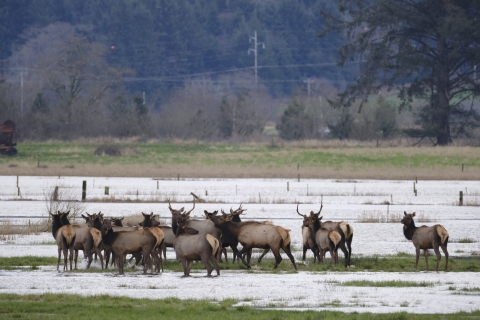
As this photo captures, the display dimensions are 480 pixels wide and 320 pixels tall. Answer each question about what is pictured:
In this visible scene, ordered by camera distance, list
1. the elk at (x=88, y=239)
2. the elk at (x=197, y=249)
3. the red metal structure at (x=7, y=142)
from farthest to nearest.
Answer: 1. the red metal structure at (x=7, y=142)
2. the elk at (x=88, y=239)
3. the elk at (x=197, y=249)

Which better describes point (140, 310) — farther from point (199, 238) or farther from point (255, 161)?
point (255, 161)

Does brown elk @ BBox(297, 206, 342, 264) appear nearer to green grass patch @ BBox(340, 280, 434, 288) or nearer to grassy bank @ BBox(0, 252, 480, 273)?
grassy bank @ BBox(0, 252, 480, 273)

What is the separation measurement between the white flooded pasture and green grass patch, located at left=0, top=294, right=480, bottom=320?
0.56 metres

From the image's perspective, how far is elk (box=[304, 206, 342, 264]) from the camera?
69.2 ft

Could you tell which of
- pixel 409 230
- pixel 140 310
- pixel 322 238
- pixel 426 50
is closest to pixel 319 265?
pixel 322 238

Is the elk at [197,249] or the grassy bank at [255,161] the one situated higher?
the grassy bank at [255,161]

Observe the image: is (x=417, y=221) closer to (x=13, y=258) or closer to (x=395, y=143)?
(x=13, y=258)

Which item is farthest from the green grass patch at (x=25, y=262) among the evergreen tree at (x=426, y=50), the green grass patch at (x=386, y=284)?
the evergreen tree at (x=426, y=50)

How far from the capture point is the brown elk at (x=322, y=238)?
830 inches

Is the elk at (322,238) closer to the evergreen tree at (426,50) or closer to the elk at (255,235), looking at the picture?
the elk at (255,235)

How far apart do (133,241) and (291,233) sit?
10.5 m

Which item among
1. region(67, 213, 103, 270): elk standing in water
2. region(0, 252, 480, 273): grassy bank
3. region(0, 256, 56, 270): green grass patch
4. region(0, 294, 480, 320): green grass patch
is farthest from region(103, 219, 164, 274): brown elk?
region(0, 294, 480, 320): green grass patch

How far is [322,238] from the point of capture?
70.5 feet

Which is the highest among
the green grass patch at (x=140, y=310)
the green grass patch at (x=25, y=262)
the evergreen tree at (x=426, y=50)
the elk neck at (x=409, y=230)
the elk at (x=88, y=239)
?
the evergreen tree at (x=426, y=50)
